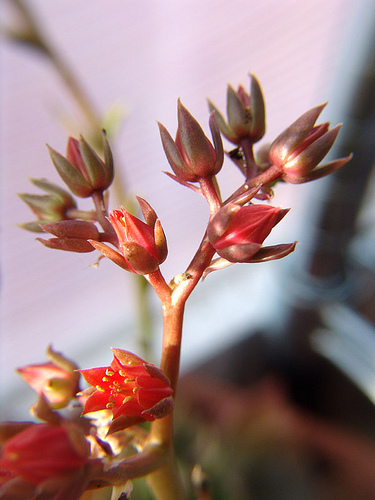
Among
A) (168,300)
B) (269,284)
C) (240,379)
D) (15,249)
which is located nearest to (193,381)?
(240,379)

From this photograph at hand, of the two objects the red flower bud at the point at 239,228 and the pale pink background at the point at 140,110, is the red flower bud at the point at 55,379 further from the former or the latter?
the pale pink background at the point at 140,110

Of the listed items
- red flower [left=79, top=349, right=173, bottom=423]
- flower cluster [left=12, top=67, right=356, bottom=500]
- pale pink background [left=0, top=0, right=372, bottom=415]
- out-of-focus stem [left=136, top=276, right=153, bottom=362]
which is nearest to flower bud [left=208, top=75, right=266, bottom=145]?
flower cluster [left=12, top=67, right=356, bottom=500]

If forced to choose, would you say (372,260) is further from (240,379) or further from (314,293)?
(240,379)

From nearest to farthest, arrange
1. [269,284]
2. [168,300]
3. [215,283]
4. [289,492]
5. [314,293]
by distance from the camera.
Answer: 1. [168,300]
2. [289,492]
3. [314,293]
4. [269,284]
5. [215,283]

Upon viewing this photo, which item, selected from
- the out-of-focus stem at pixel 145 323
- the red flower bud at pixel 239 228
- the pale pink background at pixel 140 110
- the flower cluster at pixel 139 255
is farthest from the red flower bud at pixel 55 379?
the pale pink background at pixel 140 110

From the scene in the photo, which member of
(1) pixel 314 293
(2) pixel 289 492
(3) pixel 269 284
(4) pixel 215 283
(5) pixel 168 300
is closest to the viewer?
(5) pixel 168 300

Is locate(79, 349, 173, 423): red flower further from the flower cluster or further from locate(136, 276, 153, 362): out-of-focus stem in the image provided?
locate(136, 276, 153, 362): out-of-focus stem

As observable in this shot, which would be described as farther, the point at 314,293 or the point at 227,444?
the point at 314,293

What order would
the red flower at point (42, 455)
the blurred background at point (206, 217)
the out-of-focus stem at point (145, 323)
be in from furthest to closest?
the blurred background at point (206, 217)
the out-of-focus stem at point (145, 323)
the red flower at point (42, 455)
